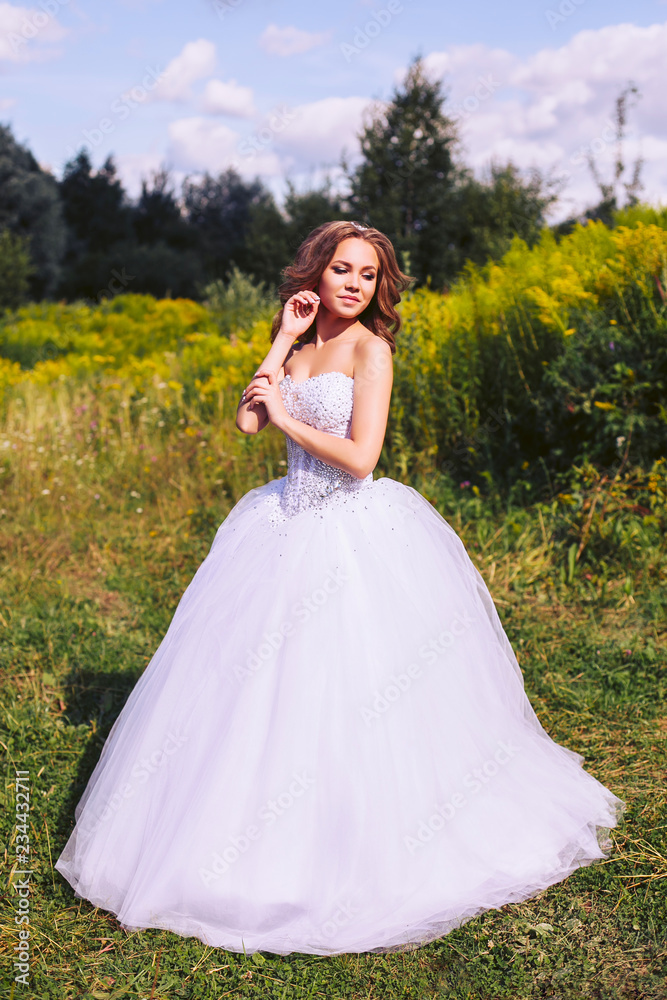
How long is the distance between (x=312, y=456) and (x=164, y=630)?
208cm

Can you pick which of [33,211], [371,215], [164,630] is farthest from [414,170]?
[164,630]

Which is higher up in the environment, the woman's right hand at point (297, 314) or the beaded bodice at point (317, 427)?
the woman's right hand at point (297, 314)

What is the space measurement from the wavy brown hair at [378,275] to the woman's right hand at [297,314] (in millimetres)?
96

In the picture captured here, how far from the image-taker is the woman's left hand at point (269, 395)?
2.52 metres

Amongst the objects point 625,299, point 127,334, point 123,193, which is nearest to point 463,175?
point 127,334

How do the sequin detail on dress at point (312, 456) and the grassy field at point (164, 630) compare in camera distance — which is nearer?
the grassy field at point (164, 630)

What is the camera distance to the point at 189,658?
8.27 feet

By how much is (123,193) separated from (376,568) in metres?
37.4

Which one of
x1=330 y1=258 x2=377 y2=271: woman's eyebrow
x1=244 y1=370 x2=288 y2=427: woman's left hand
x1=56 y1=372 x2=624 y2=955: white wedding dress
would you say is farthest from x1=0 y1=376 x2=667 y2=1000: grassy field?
x1=330 y1=258 x2=377 y2=271: woman's eyebrow

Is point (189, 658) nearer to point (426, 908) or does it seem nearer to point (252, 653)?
point (252, 653)

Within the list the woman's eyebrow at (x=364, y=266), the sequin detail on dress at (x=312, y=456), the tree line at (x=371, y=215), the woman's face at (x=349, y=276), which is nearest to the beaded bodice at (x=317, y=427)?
the sequin detail on dress at (x=312, y=456)

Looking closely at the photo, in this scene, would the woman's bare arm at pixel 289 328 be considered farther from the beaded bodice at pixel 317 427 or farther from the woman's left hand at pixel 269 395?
the beaded bodice at pixel 317 427

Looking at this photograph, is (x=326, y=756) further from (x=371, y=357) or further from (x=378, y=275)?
(x=378, y=275)

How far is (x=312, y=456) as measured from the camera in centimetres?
264
